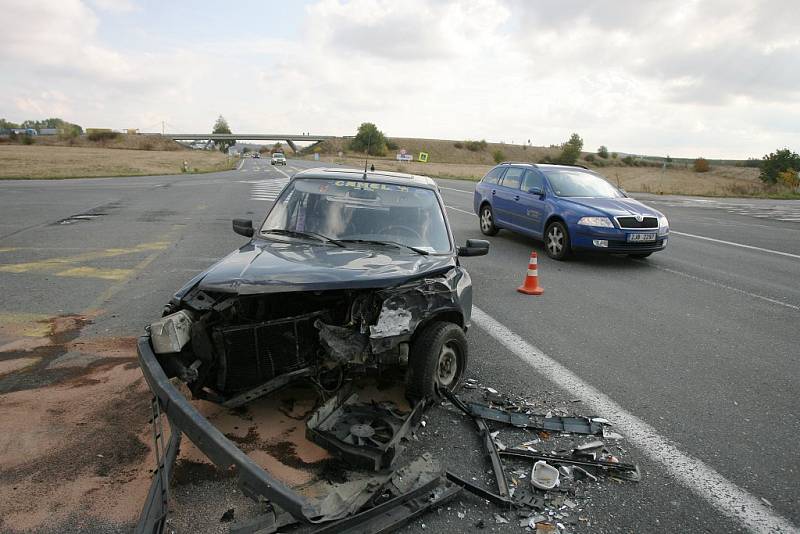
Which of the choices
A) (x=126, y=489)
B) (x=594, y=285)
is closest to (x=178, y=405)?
(x=126, y=489)

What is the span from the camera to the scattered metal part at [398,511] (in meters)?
2.55

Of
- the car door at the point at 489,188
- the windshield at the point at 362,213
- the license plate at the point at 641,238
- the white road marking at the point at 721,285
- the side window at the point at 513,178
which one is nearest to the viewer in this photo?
the windshield at the point at 362,213

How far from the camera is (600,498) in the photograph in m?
2.99

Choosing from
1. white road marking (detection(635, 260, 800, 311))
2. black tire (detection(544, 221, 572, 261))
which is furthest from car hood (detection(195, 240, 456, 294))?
black tire (detection(544, 221, 572, 261))

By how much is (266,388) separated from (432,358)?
111 centimetres

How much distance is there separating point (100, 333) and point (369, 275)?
3314mm

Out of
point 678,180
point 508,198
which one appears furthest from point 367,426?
point 678,180

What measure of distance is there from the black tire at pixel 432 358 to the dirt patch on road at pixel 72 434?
5.63ft

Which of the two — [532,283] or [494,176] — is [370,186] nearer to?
[532,283]

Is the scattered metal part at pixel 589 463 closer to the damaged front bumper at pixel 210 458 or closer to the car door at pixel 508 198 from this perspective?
the damaged front bumper at pixel 210 458

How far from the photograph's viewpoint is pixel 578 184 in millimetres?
10648

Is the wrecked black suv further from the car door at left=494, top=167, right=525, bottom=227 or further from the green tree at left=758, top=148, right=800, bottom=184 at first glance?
the green tree at left=758, top=148, right=800, bottom=184

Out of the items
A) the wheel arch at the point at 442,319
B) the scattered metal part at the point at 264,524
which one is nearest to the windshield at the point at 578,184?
the wheel arch at the point at 442,319

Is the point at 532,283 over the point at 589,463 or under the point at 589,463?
over
